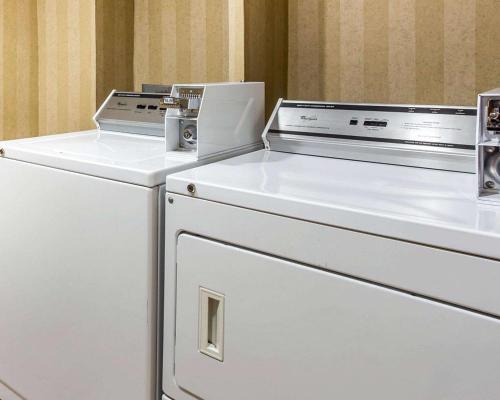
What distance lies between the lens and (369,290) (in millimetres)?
967

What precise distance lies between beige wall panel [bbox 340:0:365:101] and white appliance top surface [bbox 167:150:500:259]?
2.00 ft

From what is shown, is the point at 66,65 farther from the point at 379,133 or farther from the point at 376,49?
the point at 379,133

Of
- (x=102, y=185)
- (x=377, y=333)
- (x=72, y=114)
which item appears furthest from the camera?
(x=72, y=114)

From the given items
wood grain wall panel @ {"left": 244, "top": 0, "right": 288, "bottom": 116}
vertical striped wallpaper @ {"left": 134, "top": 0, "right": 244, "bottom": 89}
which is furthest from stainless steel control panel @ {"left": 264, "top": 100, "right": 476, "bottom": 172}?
vertical striped wallpaper @ {"left": 134, "top": 0, "right": 244, "bottom": 89}

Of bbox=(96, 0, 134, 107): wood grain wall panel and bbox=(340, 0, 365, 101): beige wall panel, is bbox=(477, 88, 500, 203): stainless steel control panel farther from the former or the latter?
bbox=(96, 0, 134, 107): wood grain wall panel

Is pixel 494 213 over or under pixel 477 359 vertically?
over

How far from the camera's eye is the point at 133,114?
197 cm

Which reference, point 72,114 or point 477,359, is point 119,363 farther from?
point 72,114

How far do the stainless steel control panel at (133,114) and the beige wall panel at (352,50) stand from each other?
0.75 meters

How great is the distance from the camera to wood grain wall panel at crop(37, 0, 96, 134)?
2254 millimetres

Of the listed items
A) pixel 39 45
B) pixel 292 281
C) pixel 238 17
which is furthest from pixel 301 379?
pixel 39 45

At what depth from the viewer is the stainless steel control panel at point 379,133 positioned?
137cm

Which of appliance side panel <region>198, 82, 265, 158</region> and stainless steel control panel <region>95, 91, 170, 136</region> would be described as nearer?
appliance side panel <region>198, 82, 265, 158</region>

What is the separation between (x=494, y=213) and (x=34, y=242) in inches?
52.4
